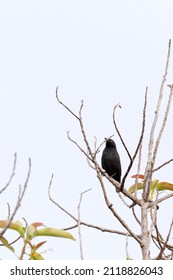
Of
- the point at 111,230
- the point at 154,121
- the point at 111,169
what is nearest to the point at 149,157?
the point at 154,121

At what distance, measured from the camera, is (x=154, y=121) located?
115 inches

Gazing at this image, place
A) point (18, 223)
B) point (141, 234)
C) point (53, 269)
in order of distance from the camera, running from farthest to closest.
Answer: point (141, 234)
point (53, 269)
point (18, 223)

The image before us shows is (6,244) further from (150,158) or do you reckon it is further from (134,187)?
(134,187)

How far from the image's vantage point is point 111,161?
355 inches

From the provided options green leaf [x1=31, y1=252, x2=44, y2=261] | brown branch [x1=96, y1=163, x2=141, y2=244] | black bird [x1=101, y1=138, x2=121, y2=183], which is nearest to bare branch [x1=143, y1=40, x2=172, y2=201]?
brown branch [x1=96, y1=163, x2=141, y2=244]

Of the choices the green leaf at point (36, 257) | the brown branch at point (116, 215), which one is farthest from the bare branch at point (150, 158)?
the green leaf at point (36, 257)

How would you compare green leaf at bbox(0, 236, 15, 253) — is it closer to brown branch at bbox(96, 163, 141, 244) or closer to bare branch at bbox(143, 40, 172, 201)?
brown branch at bbox(96, 163, 141, 244)

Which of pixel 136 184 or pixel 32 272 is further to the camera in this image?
pixel 136 184

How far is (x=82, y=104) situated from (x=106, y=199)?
2.29 ft

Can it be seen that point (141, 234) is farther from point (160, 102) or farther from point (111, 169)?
point (111, 169)

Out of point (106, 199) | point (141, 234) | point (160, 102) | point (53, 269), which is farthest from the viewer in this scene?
point (160, 102)

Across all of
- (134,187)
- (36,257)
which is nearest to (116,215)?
(134,187)

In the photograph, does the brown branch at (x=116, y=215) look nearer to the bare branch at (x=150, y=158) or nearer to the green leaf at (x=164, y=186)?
the bare branch at (x=150, y=158)

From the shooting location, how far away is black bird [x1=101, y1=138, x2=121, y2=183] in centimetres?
888
